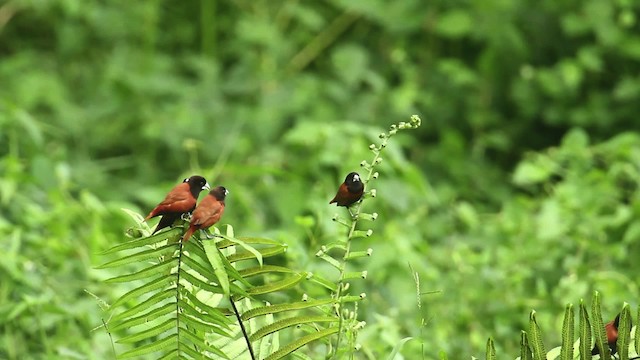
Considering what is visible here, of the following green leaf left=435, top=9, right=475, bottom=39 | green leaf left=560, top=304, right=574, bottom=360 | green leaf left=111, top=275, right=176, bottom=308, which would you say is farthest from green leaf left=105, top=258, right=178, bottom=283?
green leaf left=435, top=9, right=475, bottom=39

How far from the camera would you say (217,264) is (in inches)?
57.1

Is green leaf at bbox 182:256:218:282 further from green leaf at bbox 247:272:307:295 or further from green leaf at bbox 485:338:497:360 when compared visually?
green leaf at bbox 485:338:497:360

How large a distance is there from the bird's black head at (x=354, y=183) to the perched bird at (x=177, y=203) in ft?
0.69

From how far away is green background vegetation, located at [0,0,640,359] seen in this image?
3342mm

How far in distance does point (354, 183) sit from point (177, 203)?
0.25m

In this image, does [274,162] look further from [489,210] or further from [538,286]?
[538,286]

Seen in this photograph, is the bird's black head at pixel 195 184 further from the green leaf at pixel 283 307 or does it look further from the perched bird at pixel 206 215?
the green leaf at pixel 283 307

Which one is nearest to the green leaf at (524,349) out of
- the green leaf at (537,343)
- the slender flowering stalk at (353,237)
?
the green leaf at (537,343)

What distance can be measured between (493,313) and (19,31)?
11.2 ft

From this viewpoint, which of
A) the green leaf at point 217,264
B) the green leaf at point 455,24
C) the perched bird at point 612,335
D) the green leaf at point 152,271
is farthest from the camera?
the green leaf at point 455,24

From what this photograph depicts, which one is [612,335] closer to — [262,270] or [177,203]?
[262,270]

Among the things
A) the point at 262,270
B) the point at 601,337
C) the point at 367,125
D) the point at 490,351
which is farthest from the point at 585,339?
the point at 367,125

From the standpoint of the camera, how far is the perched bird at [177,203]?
149 centimetres

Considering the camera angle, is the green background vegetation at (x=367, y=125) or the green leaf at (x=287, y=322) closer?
the green leaf at (x=287, y=322)
